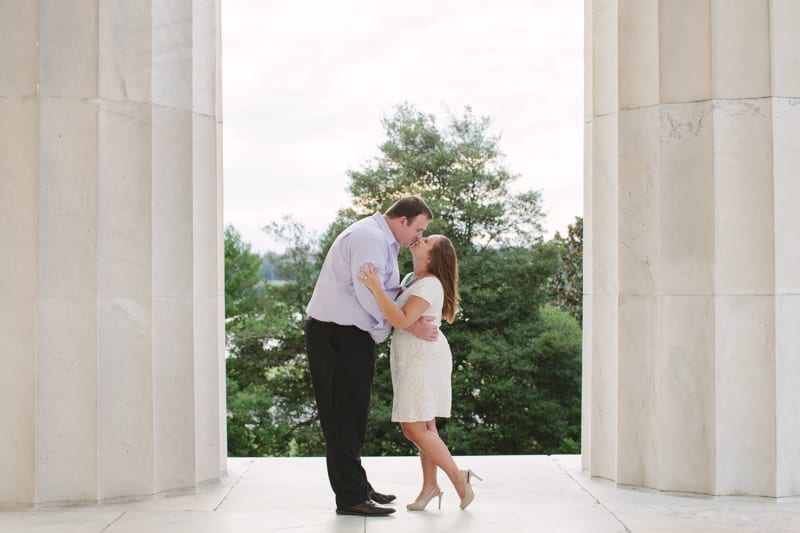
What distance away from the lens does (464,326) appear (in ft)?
79.0

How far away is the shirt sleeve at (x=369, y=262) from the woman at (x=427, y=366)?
0.51 ft

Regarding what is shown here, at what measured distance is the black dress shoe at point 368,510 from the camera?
6.66 meters

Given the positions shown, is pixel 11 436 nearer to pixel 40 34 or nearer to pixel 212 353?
pixel 212 353

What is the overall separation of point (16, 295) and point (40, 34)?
2.02 meters

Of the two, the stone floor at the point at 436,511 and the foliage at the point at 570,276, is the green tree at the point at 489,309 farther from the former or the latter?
the stone floor at the point at 436,511

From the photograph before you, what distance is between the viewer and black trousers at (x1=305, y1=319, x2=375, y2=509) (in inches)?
261

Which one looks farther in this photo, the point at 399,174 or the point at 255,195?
the point at 255,195

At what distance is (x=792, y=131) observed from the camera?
729 centimetres

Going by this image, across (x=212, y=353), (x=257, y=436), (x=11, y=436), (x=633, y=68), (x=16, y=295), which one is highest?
(x=633, y=68)

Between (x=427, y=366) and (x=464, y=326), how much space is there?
1740cm

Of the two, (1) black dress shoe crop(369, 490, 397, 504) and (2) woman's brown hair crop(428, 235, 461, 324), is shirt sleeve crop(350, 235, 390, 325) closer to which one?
(2) woman's brown hair crop(428, 235, 461, 324)

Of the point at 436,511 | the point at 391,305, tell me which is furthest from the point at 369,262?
the point at 436,511

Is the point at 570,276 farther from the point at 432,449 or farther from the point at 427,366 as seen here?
the point at 432,449

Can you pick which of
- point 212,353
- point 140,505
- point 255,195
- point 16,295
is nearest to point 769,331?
point 212,353
